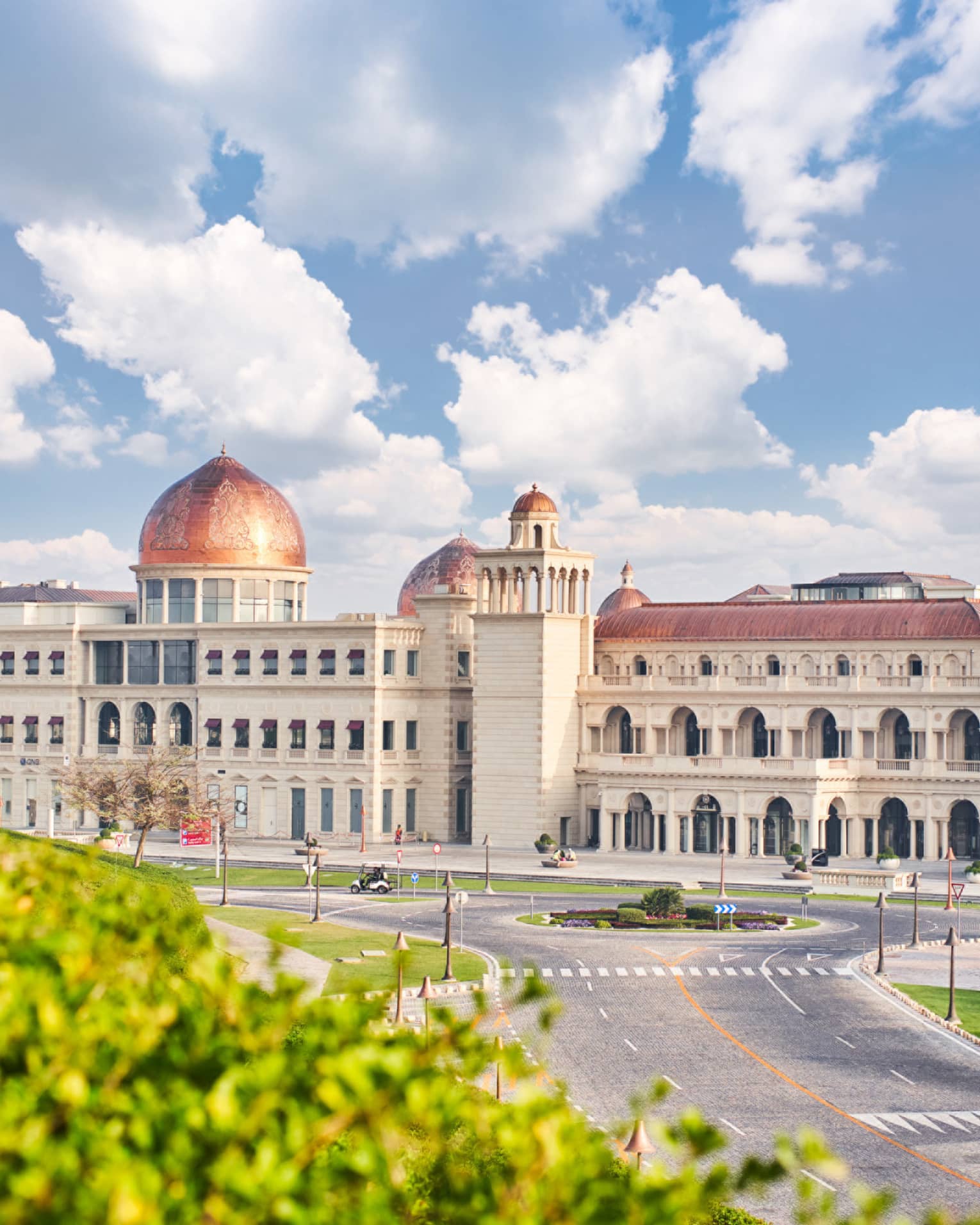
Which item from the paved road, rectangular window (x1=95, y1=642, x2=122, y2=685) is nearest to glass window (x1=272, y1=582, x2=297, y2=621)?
rectangular window (x1=95, y1=642, x2=122, y2=685)

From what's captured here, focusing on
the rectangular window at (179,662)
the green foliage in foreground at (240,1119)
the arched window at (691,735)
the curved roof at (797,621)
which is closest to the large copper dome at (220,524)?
the rectangular window at (179,662)

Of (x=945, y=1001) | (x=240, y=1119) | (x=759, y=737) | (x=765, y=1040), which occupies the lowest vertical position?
(x=765, y=1040)

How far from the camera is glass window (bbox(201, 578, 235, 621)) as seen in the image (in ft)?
376

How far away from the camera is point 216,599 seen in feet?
377

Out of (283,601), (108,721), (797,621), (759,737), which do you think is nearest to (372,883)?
(759,737)

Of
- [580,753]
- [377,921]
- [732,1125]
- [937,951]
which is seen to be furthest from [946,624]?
[732,1125]

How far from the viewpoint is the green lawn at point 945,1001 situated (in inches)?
2276

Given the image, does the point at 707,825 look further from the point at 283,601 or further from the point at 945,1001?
the point at 945,1001

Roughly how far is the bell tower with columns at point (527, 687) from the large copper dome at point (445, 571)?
13.4 meters

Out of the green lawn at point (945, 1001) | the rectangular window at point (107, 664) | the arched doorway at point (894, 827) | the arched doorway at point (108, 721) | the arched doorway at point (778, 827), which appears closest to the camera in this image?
the green lawn at point (945, 1001)

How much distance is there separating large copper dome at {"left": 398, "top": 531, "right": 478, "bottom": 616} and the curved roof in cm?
1285

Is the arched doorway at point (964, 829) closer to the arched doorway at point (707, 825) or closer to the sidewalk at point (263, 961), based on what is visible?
the arched doorway at point (707, 825)

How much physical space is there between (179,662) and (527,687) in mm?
25027

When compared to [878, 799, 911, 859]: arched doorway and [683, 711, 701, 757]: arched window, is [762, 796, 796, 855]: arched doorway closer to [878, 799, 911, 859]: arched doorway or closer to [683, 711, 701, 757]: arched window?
[878, 799, 911, 859]: arched doorway
